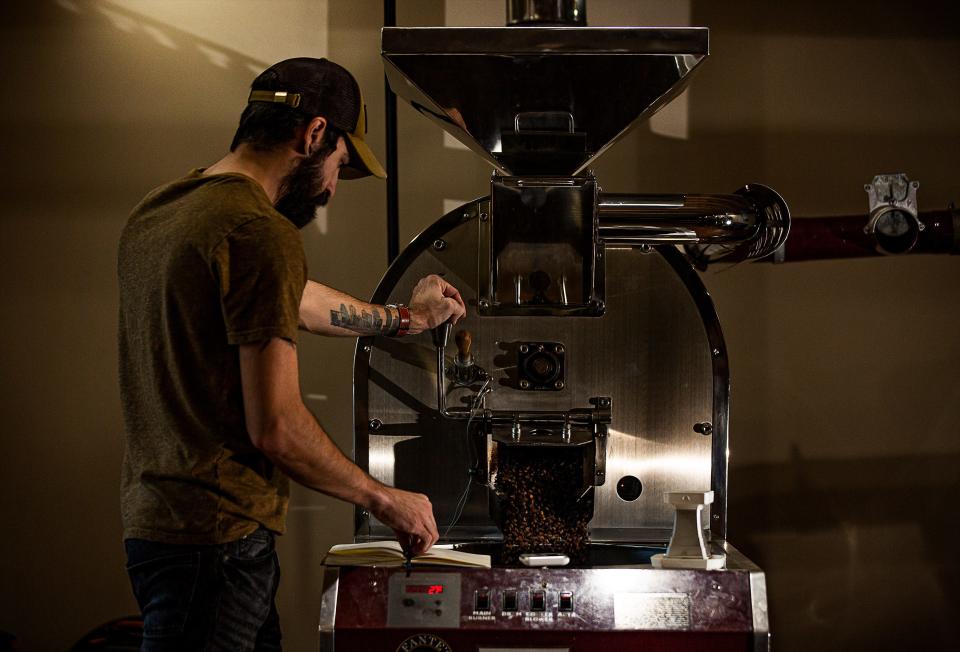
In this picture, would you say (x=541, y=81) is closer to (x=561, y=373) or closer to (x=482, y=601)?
(x=561, y=373)

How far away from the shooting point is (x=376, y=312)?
1.89m

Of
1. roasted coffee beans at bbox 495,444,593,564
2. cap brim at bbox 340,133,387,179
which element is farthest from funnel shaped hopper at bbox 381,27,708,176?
roasted coffee beans at bbox 495,444,593,564

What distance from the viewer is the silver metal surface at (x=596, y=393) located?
191cm

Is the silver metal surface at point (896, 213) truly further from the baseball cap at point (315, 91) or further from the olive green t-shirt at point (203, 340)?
the olive green t-shirt at point (203, 340)

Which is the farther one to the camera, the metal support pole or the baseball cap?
the metal support pole

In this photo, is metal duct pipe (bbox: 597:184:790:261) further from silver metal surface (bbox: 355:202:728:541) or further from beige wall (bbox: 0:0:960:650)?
beige wall (bbox: 0:0:960:650)

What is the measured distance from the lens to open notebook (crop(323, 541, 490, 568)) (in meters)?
1.64

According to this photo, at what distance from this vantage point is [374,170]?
5.76 ft

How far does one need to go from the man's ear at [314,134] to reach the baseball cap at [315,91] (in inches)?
0.4

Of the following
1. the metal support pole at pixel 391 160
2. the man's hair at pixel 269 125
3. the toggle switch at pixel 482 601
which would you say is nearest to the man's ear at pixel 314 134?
the man's hair at pixel 269 125

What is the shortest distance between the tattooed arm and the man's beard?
8.6 inches

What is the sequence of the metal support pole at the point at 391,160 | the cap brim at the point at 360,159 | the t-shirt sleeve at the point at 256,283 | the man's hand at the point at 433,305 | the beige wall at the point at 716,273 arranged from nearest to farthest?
1. the t-shirt sleeve at the point at 256,283
2. the cap brim at the point at 360,159
3. the man's hand at the point at 433,305
4. the metal support pole at the point at 391,160
5. the beige wall at the point at 716,273

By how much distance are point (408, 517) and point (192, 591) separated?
1.19 ft

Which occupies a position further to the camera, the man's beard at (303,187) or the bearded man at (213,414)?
the man's beard at (303,187)
